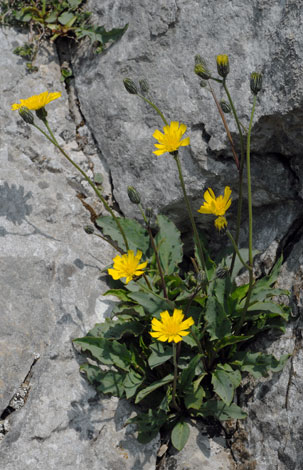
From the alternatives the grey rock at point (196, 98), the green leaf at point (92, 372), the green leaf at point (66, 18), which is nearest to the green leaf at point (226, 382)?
the green leaf at point (92, 372)

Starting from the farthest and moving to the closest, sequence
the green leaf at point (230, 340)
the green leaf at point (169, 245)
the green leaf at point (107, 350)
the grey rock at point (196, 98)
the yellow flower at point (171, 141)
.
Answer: the green leaf at point (169, 245) → the grey rock at point (196, 98) → the green leaf at point (107, 350) → the green leaf at point (230, 340) → the yellow flower at point (171, 141)

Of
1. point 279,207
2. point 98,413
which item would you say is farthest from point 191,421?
point 279,207

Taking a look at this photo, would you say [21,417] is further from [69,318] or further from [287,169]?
[287,169]

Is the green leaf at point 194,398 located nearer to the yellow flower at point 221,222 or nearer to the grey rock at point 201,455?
the grey rock at point 201,455

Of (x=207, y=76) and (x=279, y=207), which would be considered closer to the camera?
(x=207, y=76)

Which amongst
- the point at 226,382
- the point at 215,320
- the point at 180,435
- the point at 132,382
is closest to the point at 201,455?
the point at 180,435

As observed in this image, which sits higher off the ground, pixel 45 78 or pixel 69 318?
pixel 45 78

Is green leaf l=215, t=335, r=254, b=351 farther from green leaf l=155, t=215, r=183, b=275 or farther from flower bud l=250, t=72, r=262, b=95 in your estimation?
flower bud l=250, t=72, r=262, b=95

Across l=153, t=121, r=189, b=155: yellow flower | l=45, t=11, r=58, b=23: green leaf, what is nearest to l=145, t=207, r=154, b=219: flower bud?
l=153, t=121, r=189, b=155: yellow flower
